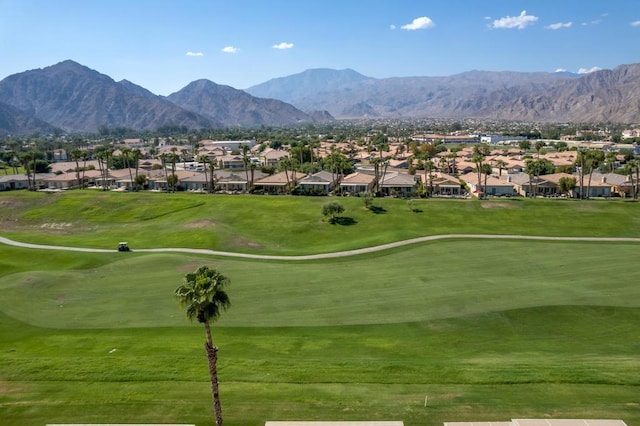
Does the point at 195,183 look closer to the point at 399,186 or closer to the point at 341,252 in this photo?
the point at 399,186

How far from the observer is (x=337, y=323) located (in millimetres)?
40500

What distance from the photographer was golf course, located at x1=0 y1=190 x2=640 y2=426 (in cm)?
2636

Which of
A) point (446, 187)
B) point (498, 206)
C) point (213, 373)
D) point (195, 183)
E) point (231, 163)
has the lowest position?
point (498, 206)

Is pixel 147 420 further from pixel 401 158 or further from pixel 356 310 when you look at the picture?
pixel 401 158

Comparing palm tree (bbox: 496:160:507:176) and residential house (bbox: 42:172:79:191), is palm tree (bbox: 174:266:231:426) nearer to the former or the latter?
palm tree (bbox: 496:160:507:176)

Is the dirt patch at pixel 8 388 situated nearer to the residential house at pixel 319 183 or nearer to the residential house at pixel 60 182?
the residential house at pixel 319 183

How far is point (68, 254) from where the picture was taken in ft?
217

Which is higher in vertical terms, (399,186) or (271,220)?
(399,186)

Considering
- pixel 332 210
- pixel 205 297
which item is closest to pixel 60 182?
pixel 332 210

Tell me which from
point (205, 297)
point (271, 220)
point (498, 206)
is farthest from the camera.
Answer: point (498, 206)

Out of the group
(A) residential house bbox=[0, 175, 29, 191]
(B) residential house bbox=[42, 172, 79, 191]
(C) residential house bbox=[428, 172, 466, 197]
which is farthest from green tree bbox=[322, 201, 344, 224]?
(A) residential house bbox=[0, 175, 29, 191]

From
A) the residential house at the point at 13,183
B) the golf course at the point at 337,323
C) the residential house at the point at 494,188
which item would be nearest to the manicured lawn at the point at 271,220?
the golf course at the point at 337,323

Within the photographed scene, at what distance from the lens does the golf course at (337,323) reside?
26359 mm

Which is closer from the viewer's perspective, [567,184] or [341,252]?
[341,252]
